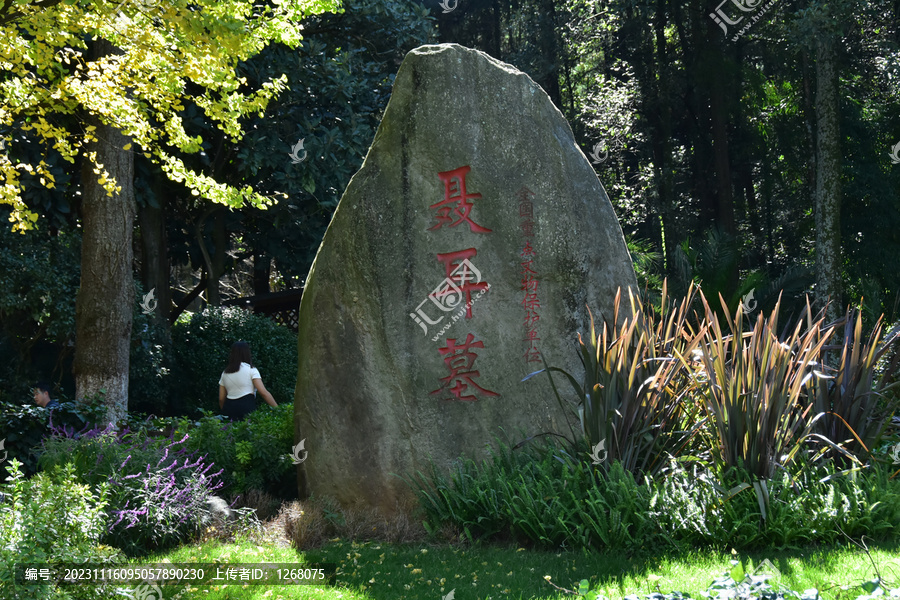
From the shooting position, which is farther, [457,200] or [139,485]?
[457,200]

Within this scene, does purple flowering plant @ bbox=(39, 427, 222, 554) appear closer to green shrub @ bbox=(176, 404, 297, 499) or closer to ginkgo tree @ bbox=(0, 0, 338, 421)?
green shrub @ bbox=(176, 404, 297, 499)

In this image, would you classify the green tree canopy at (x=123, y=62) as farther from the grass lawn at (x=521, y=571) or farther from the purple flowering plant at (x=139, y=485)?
the grass lawn at (x=521, y=571)

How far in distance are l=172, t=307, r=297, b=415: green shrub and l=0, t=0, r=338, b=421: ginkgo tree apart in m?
3.28

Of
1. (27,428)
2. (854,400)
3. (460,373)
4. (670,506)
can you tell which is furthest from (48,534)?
(854,400)

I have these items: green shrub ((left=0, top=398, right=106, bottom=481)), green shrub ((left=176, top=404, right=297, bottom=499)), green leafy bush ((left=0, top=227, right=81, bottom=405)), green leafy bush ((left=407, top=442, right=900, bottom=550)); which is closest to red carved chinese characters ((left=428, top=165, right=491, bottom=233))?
green leafy bush ((left=407, top=442, right=900, bottom=550))

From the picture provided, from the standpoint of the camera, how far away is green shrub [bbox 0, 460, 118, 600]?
10.3 feet

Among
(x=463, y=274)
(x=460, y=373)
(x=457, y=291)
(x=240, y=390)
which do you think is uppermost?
(x=463, y=274)

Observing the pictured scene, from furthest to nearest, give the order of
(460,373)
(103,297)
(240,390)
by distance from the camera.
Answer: (103,297), (240,390), (460,373)

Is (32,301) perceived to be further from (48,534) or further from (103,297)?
(48,534)

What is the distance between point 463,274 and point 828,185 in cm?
903

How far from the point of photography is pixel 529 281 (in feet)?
17.9

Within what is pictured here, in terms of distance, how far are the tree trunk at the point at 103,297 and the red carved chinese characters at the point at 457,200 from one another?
3.45 m

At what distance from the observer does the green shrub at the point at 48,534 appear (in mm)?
3133

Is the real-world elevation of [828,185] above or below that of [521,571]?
above
